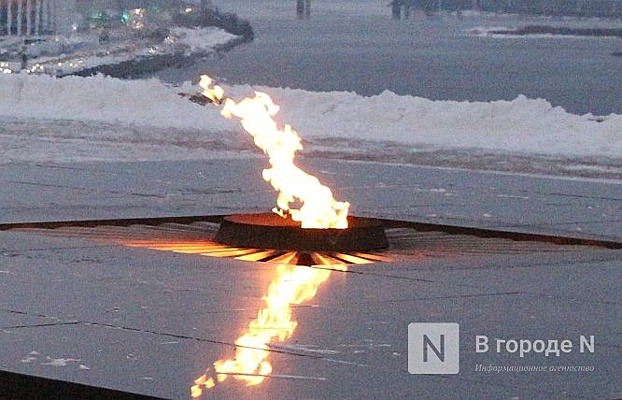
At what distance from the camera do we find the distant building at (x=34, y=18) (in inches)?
6368

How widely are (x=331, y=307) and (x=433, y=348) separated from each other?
4.14ft

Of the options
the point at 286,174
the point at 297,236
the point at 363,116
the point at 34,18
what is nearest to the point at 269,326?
the point at 297,236

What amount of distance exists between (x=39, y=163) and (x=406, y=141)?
311 inches

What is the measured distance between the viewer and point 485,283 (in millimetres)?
9977

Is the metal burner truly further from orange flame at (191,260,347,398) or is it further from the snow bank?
the snow bank

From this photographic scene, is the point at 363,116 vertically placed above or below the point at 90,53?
below

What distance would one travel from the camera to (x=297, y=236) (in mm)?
11336

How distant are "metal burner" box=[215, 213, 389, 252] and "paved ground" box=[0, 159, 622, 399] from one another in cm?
19

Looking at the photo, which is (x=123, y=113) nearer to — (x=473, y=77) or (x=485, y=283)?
(x=485, y=283)

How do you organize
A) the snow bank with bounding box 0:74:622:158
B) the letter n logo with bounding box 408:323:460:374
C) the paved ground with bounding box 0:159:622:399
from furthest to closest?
the snow bank with bounding box 0:74:622:158
the letter n logo with bounding box 408:323:460:374
the paved ground with bounding box 0:159:622:399

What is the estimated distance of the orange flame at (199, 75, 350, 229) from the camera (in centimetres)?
1177

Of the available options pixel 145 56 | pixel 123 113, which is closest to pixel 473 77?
pixel 145 56

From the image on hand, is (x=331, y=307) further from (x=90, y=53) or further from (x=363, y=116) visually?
(x=90, y=53)

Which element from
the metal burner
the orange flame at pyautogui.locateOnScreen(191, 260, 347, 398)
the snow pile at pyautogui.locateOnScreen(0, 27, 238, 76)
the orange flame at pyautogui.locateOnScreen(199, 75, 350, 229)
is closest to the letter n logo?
the orange flame at pyautogui.locateOnScreen(191, 260, 347, 398)
